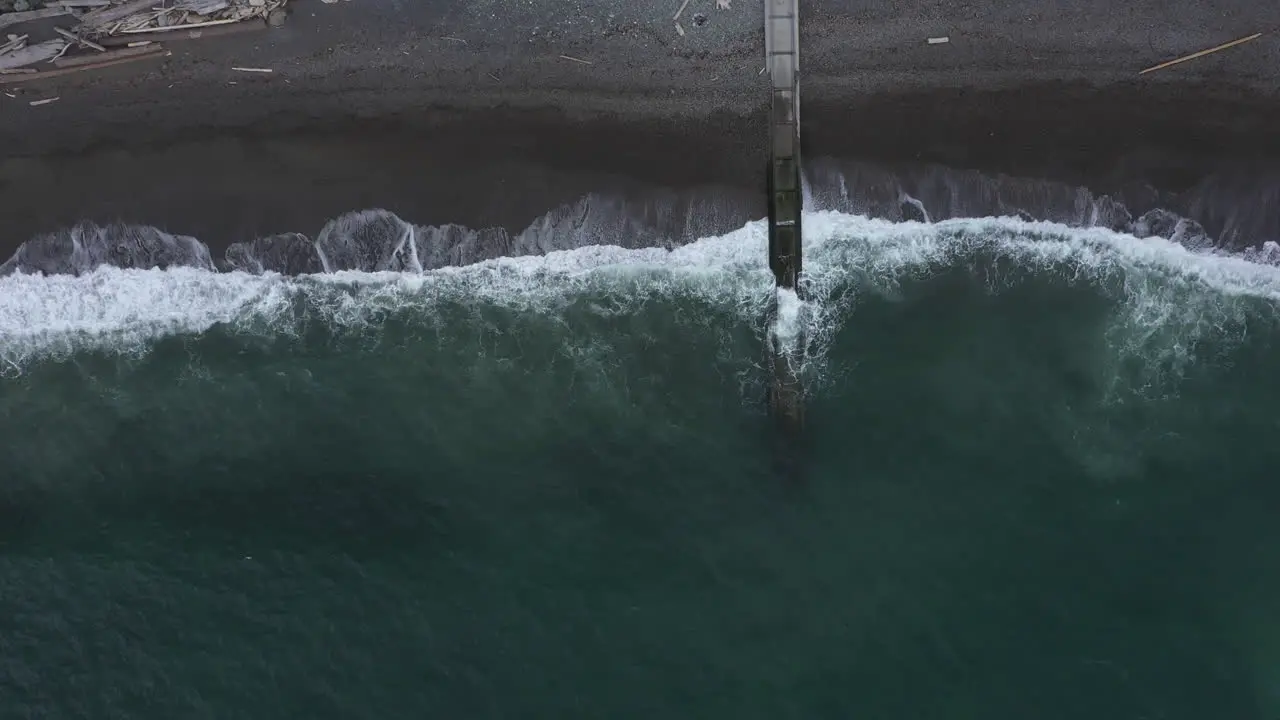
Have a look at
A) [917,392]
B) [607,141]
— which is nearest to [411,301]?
[607,141]

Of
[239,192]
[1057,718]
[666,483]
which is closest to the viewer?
[1057,718]

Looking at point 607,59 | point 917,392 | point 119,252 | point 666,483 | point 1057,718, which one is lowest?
point 1057,718

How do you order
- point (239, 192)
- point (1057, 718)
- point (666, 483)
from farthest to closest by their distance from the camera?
1. point (239, 192)
2. point (666, 483)
3. point (1057, 718)

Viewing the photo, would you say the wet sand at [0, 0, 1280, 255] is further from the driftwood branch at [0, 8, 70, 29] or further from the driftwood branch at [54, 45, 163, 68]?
the driftwood branch at [0, 8, 70, 29]

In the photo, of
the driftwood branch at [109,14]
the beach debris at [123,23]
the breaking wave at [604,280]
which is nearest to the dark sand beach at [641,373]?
the breaking wave at [604,280]

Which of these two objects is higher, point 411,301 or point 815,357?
point 411,301

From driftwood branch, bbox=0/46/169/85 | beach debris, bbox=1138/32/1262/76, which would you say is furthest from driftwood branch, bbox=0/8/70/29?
beach debris, bbox=1138/32/1262/76

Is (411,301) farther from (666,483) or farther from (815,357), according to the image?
(815,357)

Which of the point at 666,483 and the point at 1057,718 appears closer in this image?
the point at 1057,718
